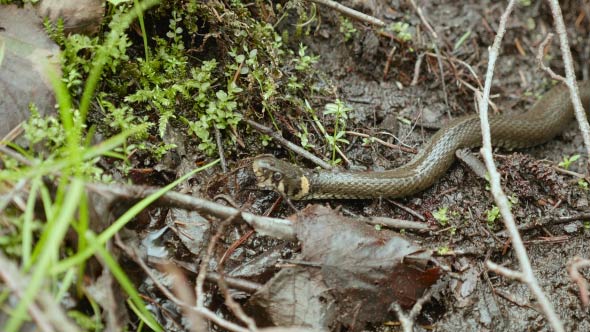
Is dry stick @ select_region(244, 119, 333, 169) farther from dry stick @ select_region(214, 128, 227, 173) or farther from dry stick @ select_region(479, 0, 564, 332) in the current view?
dry stick @ select_region(479, 0, 564, 332)

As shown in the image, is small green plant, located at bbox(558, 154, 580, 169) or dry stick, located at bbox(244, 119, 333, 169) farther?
small green plant, located at bbox(558, 154, 580, 169)

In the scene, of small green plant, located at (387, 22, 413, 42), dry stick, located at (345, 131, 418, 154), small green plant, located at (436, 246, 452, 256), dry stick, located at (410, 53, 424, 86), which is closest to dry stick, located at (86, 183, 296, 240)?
small green plant, located at (436, 246, 452, 256)

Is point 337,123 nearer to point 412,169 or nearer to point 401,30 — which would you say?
point 412,169

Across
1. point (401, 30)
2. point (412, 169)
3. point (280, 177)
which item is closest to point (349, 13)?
point (401, 30)

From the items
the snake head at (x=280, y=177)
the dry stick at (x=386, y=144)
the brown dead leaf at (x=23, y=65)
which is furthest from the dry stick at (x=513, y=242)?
the brown dead leaf at (x=23, y=65)

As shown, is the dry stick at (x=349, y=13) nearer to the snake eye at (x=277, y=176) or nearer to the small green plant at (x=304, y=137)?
the small green plant at (x=304, y=137)

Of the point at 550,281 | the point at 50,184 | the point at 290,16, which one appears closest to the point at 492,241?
the point at 550,281
